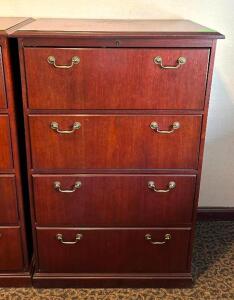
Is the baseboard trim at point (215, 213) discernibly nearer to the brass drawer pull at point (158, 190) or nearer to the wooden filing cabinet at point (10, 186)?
the brass drawer pull at point (158, 190)

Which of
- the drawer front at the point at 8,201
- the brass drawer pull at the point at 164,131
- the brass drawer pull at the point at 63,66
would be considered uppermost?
the brass drawer pull at the point at 63,66

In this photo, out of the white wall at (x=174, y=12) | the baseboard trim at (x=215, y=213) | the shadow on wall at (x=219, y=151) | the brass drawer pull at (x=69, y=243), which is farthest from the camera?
the baseboard trim at (x=215, y=213)

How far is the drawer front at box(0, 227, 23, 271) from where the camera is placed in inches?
59.6

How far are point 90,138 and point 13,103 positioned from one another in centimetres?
31

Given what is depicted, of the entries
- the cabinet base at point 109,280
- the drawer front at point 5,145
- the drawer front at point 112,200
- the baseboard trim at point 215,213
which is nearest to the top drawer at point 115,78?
the drawer front at point 5,145

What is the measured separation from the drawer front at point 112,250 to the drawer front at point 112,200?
5 cm

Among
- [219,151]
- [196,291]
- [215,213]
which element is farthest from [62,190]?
[215,213]

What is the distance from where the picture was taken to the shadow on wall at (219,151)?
189 cm

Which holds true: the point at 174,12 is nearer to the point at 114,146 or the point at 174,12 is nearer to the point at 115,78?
the point at 115,78

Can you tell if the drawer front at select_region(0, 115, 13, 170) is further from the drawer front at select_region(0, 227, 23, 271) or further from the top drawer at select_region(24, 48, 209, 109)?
the drawer front at select_region(0, 227, 23, 271)

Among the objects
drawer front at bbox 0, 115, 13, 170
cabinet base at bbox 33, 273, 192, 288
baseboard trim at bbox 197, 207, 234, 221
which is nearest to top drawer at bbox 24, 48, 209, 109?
drawer front at bbox 0, 115, 13, 170

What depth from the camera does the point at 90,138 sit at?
1355mm

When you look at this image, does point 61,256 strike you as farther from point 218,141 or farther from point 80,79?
point 218,141

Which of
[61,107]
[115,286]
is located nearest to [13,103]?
[61,107]
